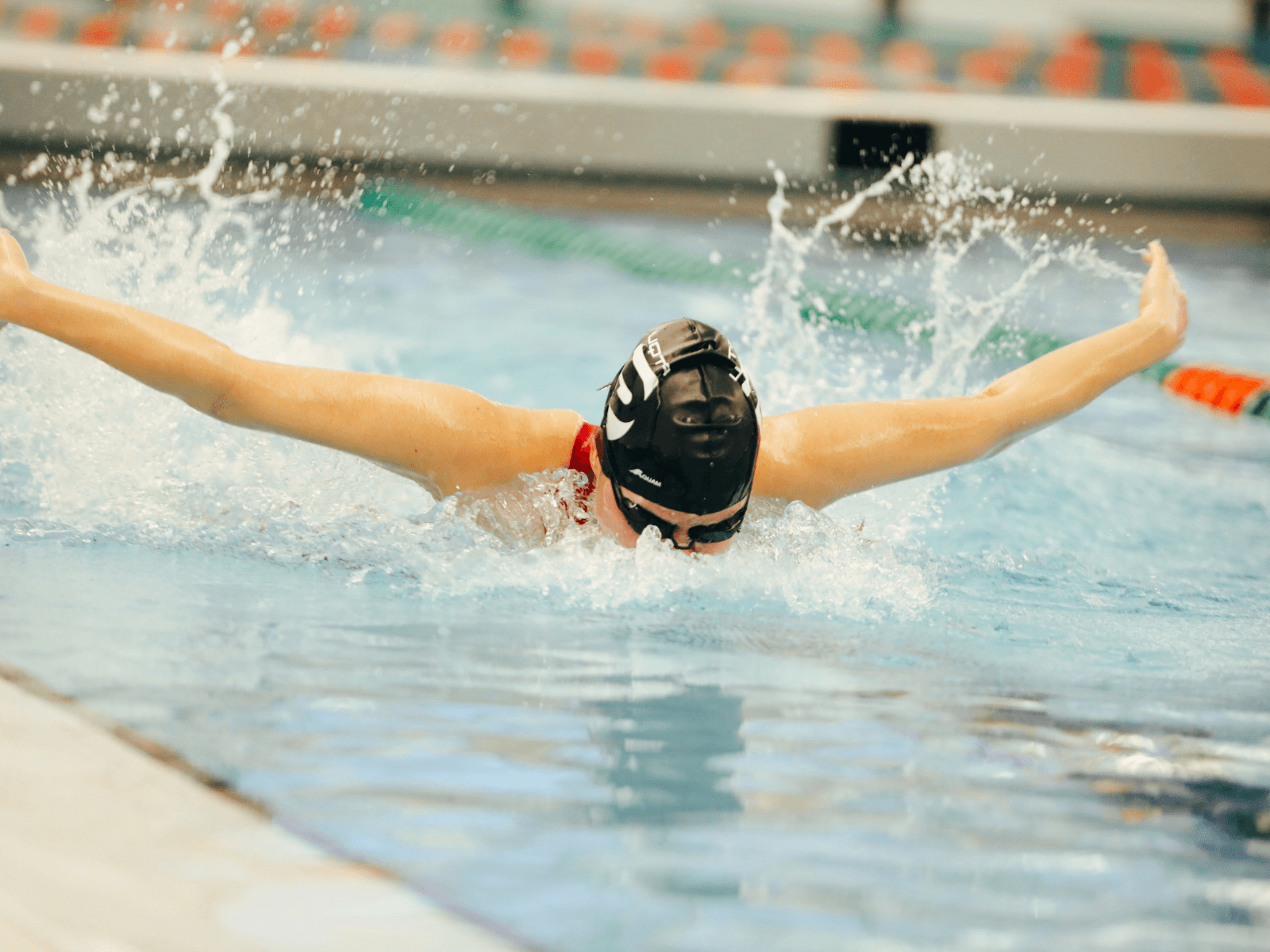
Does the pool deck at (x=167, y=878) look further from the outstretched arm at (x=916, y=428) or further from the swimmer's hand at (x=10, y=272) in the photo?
the outstretched arm at (x=916, y=428)

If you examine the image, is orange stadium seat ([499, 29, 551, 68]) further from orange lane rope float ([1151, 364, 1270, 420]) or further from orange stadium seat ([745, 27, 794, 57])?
orange lane rope float ([1151, 364, 1270, 420])

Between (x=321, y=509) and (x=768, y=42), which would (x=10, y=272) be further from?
(x=768, y=42)

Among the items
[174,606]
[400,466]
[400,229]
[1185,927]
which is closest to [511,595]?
[400,466]

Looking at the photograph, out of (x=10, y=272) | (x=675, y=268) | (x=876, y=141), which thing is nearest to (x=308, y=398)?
(x=10, y=272)

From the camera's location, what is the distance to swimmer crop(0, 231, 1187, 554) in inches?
80.4

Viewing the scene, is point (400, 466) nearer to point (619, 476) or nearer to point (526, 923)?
point (619, 476)

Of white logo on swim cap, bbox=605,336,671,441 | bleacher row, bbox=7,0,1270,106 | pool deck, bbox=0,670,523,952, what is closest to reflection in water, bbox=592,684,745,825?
pool deck, bbox=0,670,523,952

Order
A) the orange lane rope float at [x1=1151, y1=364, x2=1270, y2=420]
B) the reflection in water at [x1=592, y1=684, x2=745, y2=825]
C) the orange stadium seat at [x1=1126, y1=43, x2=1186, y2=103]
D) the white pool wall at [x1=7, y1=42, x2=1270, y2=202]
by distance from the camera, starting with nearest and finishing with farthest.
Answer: the reflection in water at [x1=592, y1=684, x2=745, y2=825] < the orange lane rope float at [x1=1151, y1=364, x2=1270, y2=420] < the white pool wall at [x1=7, y1=42, x2=1270, y2=202] < the orange stadium seat at [x1=1126, y1=43, x2=1186, y2=103]

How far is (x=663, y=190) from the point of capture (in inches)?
360

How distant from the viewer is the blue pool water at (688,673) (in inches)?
52.7

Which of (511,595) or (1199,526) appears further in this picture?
(1199,526)

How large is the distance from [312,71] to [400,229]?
78.3 inches

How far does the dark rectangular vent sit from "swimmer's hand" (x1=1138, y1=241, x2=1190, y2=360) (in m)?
6.42

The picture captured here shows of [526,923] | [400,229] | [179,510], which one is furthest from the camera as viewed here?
[400,229]
